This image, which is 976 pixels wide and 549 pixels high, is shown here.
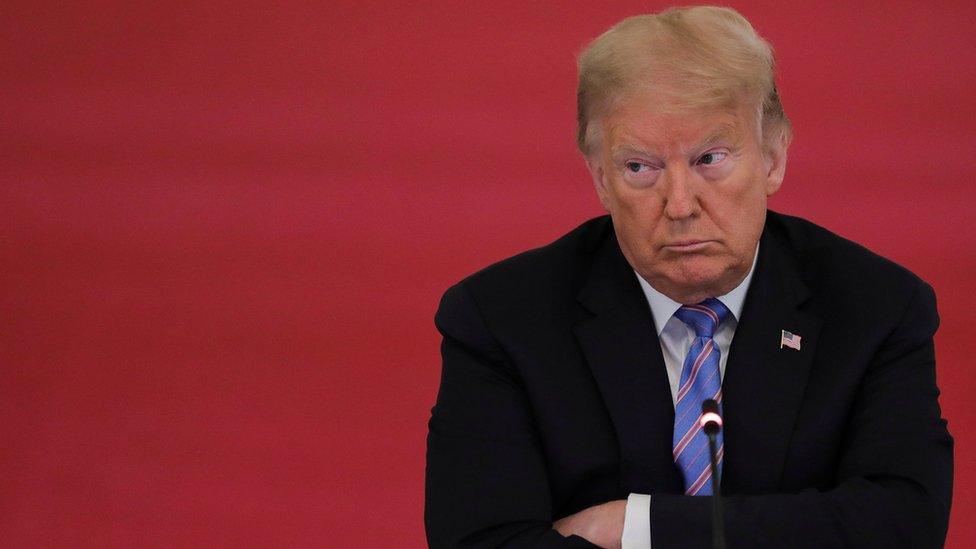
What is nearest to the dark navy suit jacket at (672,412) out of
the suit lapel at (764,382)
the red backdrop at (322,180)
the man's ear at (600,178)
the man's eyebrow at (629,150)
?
the suit lapel at (764,382)

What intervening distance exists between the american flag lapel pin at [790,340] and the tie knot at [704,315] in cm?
10

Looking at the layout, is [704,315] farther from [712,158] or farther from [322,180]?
Result: [322,180]

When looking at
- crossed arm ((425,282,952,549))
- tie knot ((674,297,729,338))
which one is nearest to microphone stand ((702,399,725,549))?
crossed arm ((425,282,952,549))

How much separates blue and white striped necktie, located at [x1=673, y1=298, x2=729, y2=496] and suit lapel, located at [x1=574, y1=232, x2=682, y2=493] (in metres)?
0.02

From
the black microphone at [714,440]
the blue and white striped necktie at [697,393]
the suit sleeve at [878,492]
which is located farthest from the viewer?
the blue and white striped necktie at [697,393]

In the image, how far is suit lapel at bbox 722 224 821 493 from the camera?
223 centimetres

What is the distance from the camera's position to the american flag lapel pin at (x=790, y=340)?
229 cm

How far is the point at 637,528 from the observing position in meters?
2.12

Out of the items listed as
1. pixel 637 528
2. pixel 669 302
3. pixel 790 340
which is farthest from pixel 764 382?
pixel 637 528

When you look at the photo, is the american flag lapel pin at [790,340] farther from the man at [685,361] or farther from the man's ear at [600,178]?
the man's ear at [600,178]

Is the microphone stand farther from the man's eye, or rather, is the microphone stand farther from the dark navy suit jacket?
the man's eye

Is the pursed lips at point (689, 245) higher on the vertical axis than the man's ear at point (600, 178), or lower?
lower

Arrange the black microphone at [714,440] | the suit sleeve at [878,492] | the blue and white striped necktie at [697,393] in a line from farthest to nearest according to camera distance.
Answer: the blue and white striped necktie at [697,393], the suit sleeve at [878,492], the black microphone at [714,440]

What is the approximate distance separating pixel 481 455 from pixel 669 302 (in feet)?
1.26
